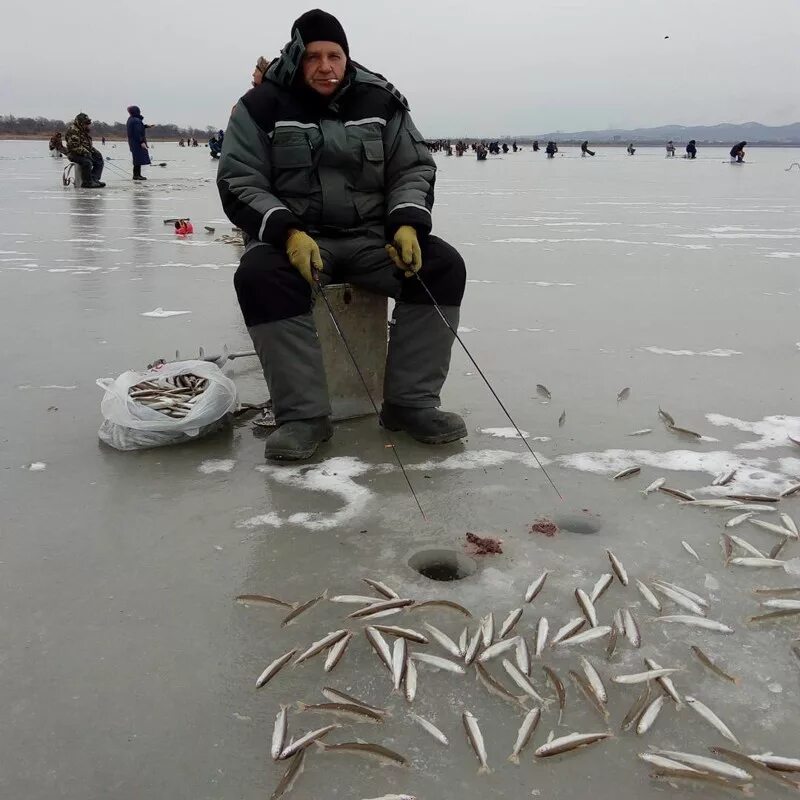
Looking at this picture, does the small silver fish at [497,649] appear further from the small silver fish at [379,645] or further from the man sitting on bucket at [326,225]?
the man sitting on bucket at [326,225]

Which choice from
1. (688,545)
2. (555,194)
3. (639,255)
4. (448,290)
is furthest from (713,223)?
(688,545)

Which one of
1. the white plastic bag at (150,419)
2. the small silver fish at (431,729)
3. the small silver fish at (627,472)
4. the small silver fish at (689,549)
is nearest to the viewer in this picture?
the small silver fish at (431,729)

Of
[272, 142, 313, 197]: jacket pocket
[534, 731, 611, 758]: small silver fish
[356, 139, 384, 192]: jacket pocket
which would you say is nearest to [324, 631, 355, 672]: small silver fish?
[534, 731, 611, 758]: small silver fish

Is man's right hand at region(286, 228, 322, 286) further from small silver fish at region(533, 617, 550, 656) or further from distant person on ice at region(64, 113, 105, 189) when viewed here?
distant person on ice at region(64, 113, 105, 189)

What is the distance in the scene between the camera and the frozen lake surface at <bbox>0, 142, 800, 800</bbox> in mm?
1904

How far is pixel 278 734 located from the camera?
6.34 feet

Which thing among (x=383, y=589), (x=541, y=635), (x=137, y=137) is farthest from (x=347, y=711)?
(x=137, y=137)

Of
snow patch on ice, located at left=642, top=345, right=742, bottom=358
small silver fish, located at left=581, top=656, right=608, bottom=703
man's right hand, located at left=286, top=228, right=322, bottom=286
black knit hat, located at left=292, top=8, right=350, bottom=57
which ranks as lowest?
small silver fish, located at left=581, top=656, right=608, bottom=703

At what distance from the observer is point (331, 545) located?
2893 millimetres

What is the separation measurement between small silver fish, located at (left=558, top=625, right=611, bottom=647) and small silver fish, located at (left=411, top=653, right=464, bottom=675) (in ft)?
1.17

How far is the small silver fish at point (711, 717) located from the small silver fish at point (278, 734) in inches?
44.7

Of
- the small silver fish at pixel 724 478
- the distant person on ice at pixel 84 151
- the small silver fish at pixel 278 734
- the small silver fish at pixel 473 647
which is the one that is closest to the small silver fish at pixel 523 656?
the small silver fish at pixel 473 647

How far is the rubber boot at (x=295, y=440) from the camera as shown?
11.9ft

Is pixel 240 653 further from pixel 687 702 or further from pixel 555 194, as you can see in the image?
pixel 555 194
